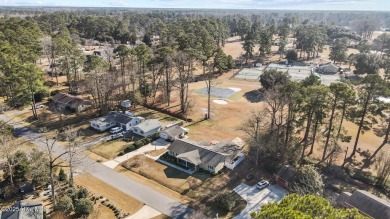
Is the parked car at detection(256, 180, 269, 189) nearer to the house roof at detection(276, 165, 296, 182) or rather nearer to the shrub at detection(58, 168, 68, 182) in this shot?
the house roof at detection(276, 165, 296, 182)

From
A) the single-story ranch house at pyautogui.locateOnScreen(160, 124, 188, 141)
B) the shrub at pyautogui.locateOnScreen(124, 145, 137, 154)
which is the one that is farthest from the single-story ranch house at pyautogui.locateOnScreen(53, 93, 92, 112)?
the single-story ranch house at pyautogui.locateOnScreen(160, 124, 188, 141)

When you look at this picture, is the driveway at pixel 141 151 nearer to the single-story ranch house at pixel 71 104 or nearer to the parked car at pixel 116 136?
the parked car at pixel 116 136

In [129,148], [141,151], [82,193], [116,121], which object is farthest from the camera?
[116,121]

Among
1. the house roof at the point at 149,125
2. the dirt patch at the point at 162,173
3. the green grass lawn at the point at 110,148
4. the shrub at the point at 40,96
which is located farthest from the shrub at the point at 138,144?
the shrub at the point at 40,96

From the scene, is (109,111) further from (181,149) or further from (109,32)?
(109,32)

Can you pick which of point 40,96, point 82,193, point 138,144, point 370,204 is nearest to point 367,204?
point 370,204

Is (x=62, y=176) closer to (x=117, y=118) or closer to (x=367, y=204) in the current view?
(x=117, y=118)
